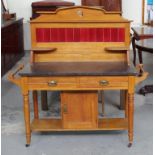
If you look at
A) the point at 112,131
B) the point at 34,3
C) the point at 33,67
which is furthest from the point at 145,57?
the point at 33,67

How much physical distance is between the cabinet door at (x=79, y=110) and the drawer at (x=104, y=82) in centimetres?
23

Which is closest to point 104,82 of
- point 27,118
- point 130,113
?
point 130,113

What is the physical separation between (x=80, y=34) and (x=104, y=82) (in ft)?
2.11

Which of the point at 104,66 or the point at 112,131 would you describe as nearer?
the point at 104,66

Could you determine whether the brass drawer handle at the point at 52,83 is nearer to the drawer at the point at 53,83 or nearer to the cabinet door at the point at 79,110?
the drawer at the point at 53,83

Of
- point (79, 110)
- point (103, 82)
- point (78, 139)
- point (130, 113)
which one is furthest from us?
point (78, 139)

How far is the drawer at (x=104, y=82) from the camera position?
8.66 feet

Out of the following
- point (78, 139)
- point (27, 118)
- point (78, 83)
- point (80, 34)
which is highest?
point (80, 34)

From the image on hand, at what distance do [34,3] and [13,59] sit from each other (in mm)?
1656

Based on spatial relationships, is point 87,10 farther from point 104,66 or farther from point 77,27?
point 104,66

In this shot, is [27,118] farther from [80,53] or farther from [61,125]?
[80,53]

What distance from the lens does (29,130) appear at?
2.91 m

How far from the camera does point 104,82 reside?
264 cm

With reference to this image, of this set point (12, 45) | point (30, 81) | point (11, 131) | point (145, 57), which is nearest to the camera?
point (30, 81)
